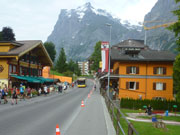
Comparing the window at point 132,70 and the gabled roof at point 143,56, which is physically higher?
the gabled roof at point 143,56

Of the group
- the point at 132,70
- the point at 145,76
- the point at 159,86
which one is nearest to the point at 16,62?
the point at 132,70

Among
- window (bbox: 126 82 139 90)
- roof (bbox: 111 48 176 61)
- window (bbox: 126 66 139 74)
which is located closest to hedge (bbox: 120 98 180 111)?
window (bbox: 126 82 139 90)

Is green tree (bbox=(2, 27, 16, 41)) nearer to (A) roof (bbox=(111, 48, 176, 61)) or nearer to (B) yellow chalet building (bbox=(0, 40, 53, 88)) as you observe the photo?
(B) yellow chalet building (bbox=(0, 40, 53, 88))

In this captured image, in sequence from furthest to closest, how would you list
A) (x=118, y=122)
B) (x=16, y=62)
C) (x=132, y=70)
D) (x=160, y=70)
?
(x=132, y=70)
(x=160, y=70)
(x=16, y=62)
(x=118, y=122)

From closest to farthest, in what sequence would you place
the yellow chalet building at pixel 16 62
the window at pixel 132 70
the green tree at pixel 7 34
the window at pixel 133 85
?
1. the yellow chalet building at pixel 16 62
2. the window at pixel 133 85
3. the window at pixel 132 70
4. the green tree at pixel 7 34

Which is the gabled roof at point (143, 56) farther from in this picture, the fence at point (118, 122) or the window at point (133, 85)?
the fence at point (118, 122)

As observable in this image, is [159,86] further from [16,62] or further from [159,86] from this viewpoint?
[16,62]

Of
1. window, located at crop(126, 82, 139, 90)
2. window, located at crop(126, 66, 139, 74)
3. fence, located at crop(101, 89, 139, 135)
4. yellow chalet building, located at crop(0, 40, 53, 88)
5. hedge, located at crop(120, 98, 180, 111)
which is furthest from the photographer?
window, located at crop(126, 66, 139, 74)

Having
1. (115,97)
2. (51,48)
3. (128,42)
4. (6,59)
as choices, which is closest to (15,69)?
(6,59)

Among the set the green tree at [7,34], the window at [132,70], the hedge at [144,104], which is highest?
the green tree at [7,34]

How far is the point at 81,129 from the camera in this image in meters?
10.3

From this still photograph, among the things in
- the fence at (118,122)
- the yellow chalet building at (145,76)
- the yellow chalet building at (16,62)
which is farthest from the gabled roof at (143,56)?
the fence at (118,122)

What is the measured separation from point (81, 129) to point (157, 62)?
1273 inches

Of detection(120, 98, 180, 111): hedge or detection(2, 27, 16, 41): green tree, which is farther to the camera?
detection(2, 27, 16, 41): green tree
